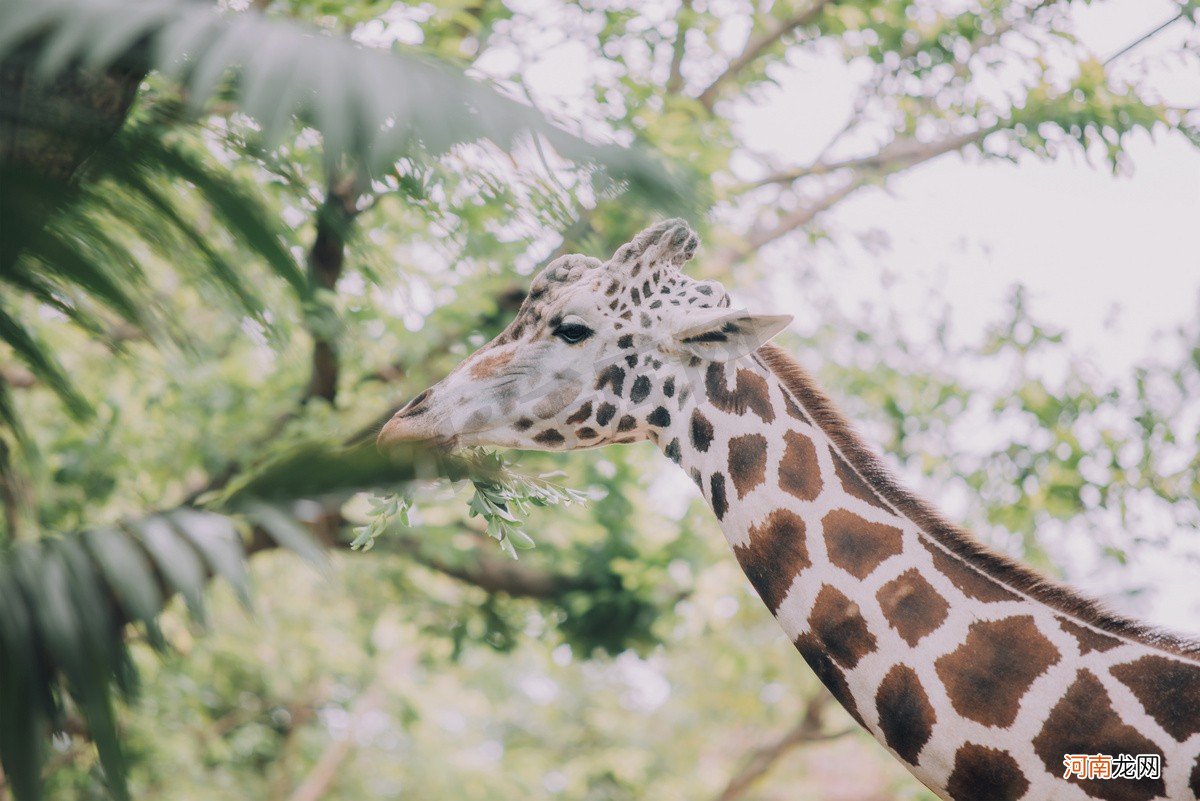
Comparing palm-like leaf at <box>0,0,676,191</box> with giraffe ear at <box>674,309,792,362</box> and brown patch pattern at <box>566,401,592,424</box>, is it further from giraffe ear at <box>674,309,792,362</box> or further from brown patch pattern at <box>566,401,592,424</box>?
brown patch pattern at <box>566,401,592,424</box>

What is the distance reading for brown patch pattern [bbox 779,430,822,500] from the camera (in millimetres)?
2111

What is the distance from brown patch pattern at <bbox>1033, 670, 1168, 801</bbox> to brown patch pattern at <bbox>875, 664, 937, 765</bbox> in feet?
0.58

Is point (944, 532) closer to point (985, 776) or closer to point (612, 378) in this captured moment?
point (985, 776)

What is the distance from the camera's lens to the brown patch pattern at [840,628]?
1964 millimetres

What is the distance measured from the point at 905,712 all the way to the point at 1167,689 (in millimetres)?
415

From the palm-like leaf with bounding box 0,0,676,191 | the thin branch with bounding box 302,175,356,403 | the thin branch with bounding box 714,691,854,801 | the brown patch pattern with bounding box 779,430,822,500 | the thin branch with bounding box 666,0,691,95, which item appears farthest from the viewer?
the thin branch with bounding box 714,691,854,801

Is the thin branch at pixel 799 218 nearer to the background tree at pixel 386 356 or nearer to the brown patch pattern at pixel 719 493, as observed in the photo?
the background tree at pixel 386 356

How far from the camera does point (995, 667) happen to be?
189 cm

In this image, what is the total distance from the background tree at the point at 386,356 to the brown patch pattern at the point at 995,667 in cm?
82

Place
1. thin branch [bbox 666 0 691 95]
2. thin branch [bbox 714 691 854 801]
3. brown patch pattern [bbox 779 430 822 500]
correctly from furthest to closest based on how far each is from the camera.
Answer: thin branch [bbox 714 691 854 801]
thin branch [bbox 666 0 691 95]
brown patch pattern [bbox 779 430 822 500]

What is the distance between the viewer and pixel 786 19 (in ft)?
19.0

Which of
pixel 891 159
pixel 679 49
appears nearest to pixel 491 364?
pixel 679 49

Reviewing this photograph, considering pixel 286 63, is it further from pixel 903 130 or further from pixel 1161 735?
pixel 903 130

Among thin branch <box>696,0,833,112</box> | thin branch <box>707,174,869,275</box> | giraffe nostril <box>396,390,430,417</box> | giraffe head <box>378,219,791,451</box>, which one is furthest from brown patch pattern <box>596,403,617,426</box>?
thin branch <box>696,0,833,112</box>
